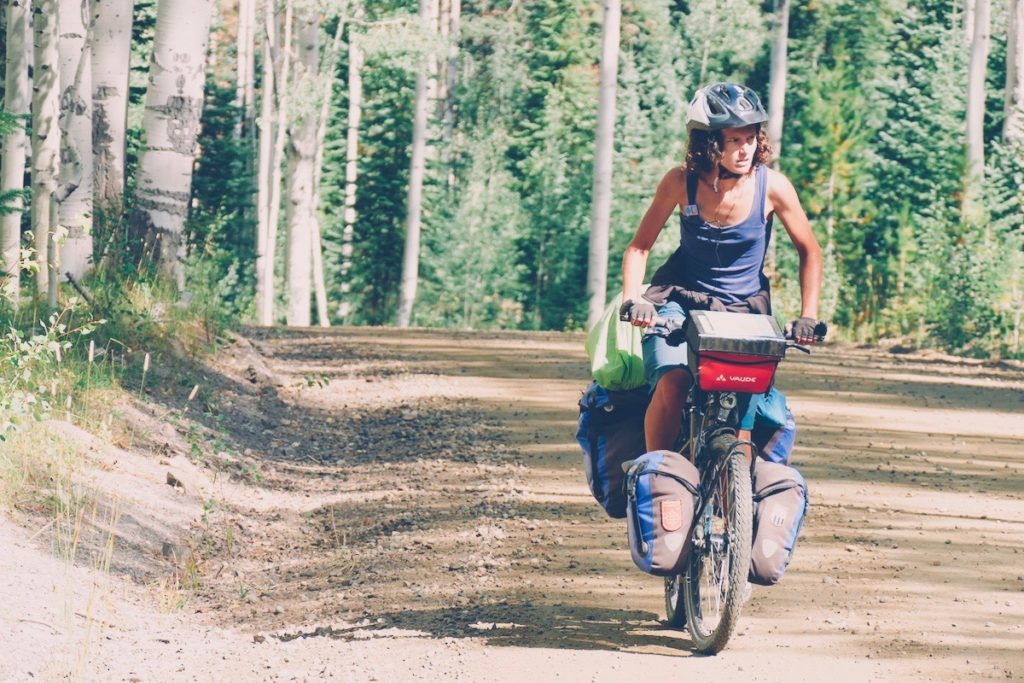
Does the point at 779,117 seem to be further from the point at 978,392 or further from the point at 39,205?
the point at 39,205

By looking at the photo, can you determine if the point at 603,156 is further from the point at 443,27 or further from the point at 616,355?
the point at 443,27

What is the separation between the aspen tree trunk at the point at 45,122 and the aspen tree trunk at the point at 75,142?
401mm

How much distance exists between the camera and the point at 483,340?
20.7m

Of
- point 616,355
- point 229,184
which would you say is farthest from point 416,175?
point 616,355

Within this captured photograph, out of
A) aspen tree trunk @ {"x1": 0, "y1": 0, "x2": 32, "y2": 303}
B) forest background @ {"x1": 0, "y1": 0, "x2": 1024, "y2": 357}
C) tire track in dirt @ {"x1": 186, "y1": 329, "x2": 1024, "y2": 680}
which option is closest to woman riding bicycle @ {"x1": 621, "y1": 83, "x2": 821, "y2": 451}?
tire track in dirt @ {"x1": 186, "y1": 329, "x2": 1024, "y2": 680}

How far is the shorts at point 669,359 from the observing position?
241 inches

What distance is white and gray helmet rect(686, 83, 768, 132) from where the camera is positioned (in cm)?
601

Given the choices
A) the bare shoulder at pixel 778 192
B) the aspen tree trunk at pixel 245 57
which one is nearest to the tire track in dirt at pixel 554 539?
the bare shoulder at pixel 778 192

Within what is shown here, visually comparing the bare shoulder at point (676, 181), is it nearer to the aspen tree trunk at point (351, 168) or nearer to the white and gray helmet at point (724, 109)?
the white and gray helmet at point (724, 109)

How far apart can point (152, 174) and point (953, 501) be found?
25.2 feet

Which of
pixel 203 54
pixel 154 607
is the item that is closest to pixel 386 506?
pixel 154 607

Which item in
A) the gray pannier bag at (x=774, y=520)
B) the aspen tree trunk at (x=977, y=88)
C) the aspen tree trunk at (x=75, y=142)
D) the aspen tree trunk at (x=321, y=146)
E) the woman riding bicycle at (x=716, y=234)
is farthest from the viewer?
the aspen tree trunk at (x=321, y=146)

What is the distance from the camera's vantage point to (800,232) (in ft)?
20.7

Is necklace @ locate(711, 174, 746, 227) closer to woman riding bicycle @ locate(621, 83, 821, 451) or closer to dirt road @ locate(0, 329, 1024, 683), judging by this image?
woman riding bicycle @ locate(621, 83, 821, 451)
